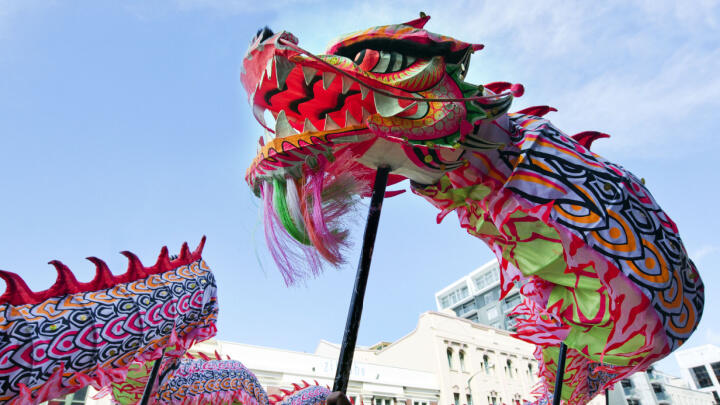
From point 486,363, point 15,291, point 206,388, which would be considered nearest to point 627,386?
point 486,363

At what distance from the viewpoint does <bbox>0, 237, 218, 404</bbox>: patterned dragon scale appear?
53.1 inches

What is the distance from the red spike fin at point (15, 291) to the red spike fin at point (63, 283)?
0.06m

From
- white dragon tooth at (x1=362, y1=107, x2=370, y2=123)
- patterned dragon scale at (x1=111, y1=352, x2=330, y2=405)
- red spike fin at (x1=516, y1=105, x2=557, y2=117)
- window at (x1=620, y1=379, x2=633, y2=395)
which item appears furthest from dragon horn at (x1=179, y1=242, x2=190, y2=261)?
window at (x1=620, y1=379, x2=633, y2=395)

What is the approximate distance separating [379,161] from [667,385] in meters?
39.5

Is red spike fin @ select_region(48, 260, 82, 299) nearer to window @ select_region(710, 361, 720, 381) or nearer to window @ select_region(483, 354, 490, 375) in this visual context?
window @ select_region(483, 354, 490, 375)

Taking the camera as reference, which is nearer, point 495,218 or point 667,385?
point 495,218

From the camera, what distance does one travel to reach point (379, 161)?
2.04m

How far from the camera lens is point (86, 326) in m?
1.54

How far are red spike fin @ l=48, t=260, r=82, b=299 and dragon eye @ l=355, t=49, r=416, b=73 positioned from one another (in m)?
1.33

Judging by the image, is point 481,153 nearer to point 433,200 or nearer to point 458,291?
point 433,200

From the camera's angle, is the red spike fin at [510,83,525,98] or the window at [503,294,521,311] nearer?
the red spike fin at [510,83,525,98]

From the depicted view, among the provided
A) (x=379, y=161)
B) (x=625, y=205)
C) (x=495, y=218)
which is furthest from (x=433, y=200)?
(x=625, y=205)

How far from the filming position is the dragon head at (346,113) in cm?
178

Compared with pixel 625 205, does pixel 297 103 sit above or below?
above
